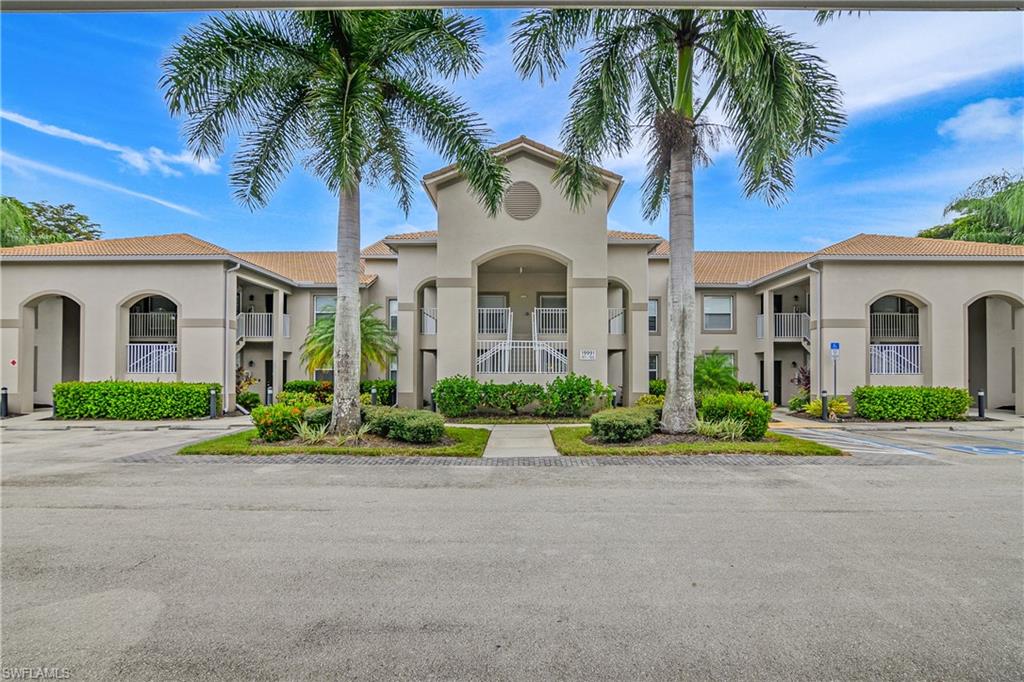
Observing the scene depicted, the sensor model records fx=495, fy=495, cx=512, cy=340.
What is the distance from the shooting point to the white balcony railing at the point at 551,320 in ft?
61.5

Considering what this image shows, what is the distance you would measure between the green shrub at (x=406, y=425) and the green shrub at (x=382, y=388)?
8607 millimetres

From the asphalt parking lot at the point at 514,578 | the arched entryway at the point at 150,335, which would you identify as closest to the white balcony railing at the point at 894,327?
the asphalt parking lot at the point at 514,578

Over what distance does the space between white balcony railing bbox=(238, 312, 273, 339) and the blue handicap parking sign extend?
77.7ft

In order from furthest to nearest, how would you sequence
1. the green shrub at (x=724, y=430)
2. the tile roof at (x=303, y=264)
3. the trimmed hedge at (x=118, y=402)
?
1. the tile roof at (x=303, y=264)
2. the trimmed hedge at (x=118, y=402)
3. the green shrub at (x=724, y=430)

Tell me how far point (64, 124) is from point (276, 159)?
705 centimetres

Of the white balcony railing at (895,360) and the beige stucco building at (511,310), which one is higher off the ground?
the beige stucco building at (511,310)

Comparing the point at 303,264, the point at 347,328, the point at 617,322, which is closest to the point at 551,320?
the point at 617,322

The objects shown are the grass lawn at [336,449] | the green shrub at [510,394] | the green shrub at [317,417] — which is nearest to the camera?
the grass lawn at [336,449]

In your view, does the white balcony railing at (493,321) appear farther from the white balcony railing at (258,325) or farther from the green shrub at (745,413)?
the white balcony railing at (258,325)

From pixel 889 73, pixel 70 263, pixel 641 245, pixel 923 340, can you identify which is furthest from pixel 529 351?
pixel 70 263

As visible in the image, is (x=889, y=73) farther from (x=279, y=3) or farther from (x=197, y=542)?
(x=197, y=542)

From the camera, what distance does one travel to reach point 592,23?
1168cm

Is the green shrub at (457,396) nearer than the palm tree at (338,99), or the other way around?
the palm tree at (338,99)

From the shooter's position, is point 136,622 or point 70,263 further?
point 70,263
